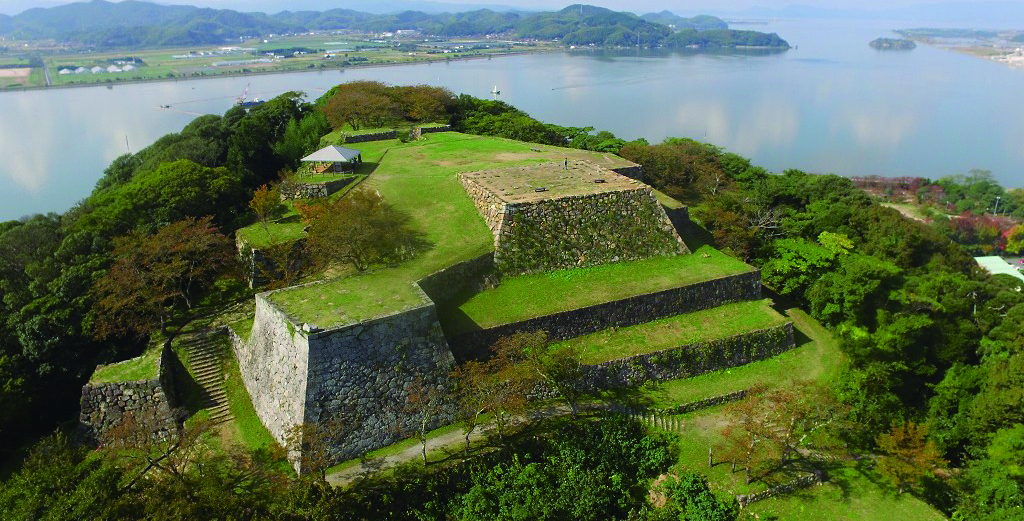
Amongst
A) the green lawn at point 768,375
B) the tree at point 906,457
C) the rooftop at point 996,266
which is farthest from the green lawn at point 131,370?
the rooftop at point 996,266

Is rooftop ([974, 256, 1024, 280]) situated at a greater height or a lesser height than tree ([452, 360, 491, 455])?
lesser

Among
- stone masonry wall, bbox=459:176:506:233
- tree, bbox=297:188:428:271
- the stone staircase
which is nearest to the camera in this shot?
the stone staircase

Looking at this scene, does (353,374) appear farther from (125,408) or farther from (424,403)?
(125,408)

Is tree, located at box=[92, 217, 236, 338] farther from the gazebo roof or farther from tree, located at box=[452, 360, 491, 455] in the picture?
tree, located at box=[452, 360, 491, 455]

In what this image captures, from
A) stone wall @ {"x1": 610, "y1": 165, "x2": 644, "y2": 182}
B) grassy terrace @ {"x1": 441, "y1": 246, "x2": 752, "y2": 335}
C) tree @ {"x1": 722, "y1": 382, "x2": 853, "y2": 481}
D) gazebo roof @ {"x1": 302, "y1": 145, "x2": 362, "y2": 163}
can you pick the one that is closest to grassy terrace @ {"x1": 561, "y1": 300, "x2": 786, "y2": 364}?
grassy terrace @ {"x1": 441, "y1": 246, "x2": 752, "y2": 335}

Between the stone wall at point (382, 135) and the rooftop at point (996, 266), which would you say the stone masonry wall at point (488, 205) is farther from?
the rooftop at point (996, 266)

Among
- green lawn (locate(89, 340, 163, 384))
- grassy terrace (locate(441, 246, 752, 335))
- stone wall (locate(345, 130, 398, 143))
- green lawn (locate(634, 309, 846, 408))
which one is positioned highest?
stone wall (locate(345, 130, 398, 143))

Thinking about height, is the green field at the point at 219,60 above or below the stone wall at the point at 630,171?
above
